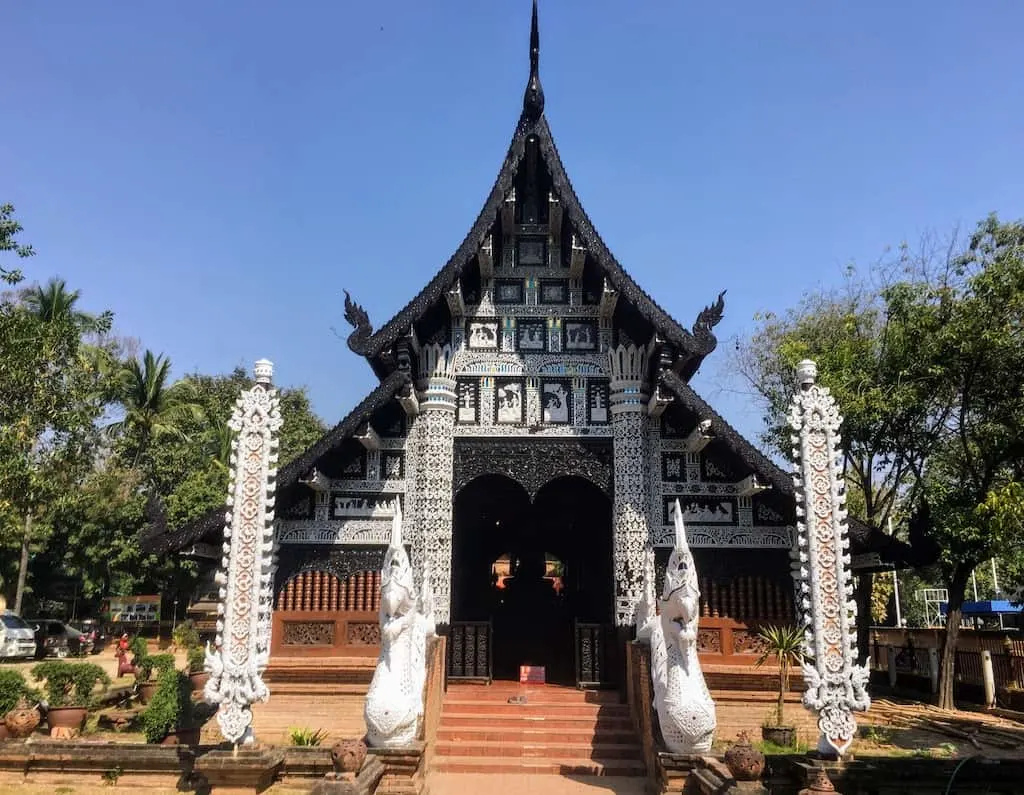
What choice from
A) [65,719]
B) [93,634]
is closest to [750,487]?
[65,719]

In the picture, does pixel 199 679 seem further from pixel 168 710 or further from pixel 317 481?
pixel 317 481

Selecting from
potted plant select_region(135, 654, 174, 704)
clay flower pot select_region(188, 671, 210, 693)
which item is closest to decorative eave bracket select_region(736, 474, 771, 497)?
clay flower pot select_region(188, 671, 210, 693)

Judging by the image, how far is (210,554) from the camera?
11086 millimetres

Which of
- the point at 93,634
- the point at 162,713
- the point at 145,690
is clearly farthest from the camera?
the point at 93,634

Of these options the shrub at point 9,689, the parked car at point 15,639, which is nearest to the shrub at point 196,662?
the shrub at point 9,689

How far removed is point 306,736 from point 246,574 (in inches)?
111

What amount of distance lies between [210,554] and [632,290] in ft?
22.8

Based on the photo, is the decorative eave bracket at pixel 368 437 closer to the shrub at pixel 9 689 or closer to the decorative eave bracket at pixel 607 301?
the decorative eave bracket at pixel 607 301

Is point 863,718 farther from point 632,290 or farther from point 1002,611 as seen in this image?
point 1002,611

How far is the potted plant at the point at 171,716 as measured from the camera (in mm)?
9305

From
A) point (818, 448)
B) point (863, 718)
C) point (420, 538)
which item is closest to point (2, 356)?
point (420, 538)

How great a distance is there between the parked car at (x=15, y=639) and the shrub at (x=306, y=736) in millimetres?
18807

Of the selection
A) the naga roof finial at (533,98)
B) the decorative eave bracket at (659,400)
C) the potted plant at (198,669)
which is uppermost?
the naga roof finial at (533,98)

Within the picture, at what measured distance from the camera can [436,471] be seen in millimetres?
10984
